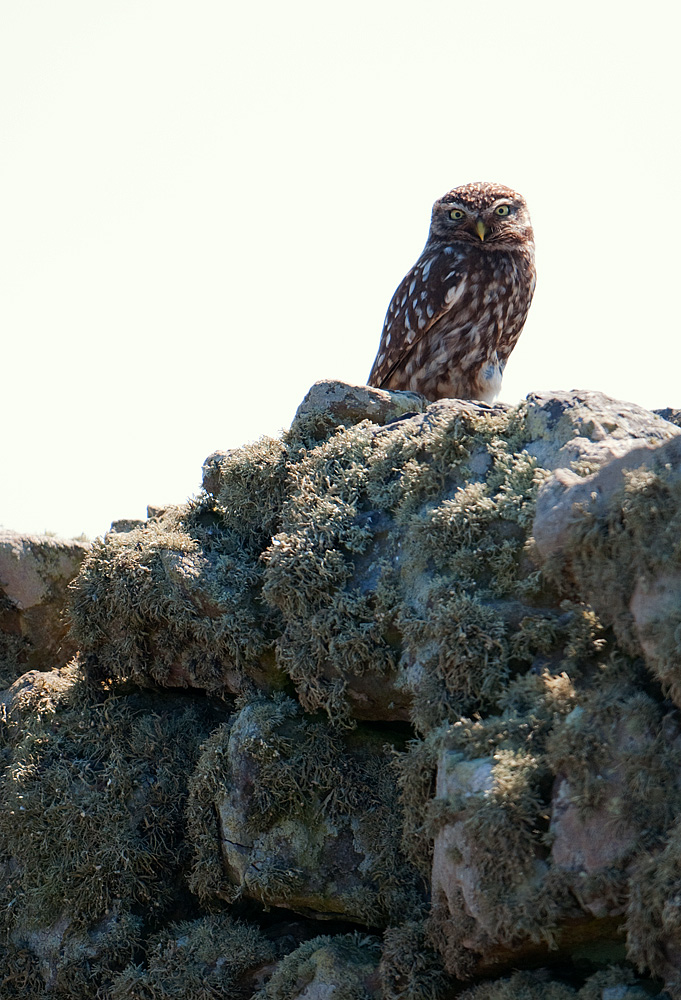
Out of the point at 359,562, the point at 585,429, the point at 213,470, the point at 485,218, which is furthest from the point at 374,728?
the point at 485,218

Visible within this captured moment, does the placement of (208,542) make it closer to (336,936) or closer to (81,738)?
(81,738)

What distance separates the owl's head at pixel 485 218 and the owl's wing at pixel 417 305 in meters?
0.14

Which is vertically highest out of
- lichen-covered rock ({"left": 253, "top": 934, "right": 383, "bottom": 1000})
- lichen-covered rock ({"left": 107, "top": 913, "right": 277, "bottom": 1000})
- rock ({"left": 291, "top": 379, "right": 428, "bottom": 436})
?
rock ({"left": 291, "top": 379, "right": 428, "bottom": 436})

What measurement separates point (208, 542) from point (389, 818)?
130 cm

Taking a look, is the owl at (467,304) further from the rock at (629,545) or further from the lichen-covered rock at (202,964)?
the lichen-covered rock at (202,964)

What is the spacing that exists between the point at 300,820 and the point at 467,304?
311cm

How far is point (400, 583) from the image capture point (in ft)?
10.1

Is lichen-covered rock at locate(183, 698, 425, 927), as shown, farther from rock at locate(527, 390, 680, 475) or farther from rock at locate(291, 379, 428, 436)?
rock at locate(291, 379, 428, 436)

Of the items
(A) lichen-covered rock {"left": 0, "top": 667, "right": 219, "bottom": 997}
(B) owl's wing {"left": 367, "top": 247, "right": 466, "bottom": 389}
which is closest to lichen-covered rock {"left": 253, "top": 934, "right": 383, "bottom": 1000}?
(A) lichen-covered rock {"left": 0, "top": 667, "right": 219, "bottom": 997}

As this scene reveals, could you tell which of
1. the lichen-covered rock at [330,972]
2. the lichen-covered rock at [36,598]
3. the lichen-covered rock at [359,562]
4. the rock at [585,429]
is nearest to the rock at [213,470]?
the lichen-covered rock at [359,562]

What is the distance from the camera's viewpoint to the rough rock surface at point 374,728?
2266 mm

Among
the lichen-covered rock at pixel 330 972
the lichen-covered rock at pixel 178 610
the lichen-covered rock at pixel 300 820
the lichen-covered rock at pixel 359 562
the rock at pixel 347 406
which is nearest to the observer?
the lichen-covered rock at pixel 330 972

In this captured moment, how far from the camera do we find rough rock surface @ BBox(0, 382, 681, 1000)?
2.27 meters

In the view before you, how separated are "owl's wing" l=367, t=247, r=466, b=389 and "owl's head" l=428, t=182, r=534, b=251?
14 centimetres
